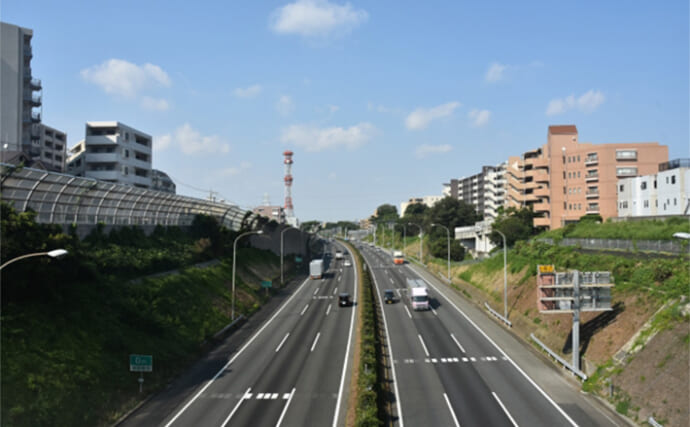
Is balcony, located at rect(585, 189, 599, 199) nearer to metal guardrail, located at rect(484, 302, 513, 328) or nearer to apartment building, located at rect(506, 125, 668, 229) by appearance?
apartment building, located at rect(506, 125, 668, 229)

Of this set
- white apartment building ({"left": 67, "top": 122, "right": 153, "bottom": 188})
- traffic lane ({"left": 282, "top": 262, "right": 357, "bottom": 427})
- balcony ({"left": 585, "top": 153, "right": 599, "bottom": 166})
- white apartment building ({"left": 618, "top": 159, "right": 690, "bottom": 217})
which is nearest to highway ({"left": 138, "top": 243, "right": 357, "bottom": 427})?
traffic lane ({"left": 282, "top": 262, "right": 357, "bottom": 427})

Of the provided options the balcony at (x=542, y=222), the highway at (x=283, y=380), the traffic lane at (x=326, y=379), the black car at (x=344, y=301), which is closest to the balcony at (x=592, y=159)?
the balcony at (x=542, y=222)

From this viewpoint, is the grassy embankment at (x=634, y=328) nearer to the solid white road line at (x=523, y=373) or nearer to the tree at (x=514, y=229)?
the solid white road line at (x=523, y=373)

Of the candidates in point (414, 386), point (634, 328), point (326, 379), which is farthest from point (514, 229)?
point (326, 379)

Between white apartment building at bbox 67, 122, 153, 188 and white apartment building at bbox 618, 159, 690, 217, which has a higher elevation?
white apartment building at bbox 67, 122, 153, 188

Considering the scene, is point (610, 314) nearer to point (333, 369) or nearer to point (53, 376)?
point (333, 369)

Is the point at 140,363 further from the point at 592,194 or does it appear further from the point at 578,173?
the point at 578,173

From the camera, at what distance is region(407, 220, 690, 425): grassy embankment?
75.1 feet

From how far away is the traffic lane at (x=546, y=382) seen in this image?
23.1m

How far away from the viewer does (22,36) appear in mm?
63969

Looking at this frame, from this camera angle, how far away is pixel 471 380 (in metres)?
28.5

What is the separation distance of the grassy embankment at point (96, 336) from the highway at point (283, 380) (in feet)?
10.7

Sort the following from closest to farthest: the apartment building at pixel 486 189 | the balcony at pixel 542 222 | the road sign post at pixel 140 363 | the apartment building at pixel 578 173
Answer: the road sign post at pixel 140 363
the apartment building at pixel 578 173
the balcony at pixel 542 222
the apartment building at pixel 486 189

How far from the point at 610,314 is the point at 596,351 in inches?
149
